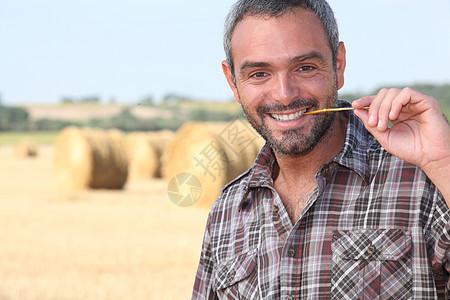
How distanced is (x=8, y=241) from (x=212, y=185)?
563cm

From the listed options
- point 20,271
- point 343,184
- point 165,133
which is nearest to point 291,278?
point 343,184

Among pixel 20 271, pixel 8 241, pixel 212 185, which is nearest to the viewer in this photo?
pixel 20 271

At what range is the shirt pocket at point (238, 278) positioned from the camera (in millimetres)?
2230

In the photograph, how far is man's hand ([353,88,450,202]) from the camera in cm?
179

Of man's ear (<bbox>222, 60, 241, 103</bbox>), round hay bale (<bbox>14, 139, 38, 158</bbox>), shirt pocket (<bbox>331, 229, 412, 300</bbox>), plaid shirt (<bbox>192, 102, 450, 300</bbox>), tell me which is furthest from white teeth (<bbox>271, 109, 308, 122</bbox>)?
round hay bale (<bbox>14, 139, 38, 158</bbox>)

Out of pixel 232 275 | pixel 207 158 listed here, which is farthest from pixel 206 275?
pixel 207 158

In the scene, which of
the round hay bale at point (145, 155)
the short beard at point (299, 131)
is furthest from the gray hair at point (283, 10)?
the round hay bale at point (145, 155)

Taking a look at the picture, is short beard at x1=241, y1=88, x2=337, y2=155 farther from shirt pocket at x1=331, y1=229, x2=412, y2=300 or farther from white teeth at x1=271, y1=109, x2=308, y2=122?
shirt pocket at x1=331, y1=229, x2=412, y2=300

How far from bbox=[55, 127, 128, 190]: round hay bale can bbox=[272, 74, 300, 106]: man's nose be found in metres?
17.5

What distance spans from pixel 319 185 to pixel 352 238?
0.67ft

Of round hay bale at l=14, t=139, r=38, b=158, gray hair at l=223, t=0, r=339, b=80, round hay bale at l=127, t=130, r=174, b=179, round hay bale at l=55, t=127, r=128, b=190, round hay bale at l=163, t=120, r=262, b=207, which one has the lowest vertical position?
round hay bale at l=14, t=139, r=38, b=158

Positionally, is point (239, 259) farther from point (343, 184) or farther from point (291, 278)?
point (343, 184)

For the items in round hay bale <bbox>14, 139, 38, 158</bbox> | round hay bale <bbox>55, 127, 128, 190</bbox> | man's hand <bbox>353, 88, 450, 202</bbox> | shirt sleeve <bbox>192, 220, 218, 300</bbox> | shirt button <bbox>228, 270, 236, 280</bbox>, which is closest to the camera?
man's hand <bbox>353, 88, 450, 202</bbox>

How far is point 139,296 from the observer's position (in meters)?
6.29
